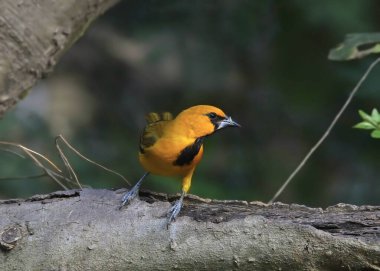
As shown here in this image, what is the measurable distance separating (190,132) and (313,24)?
2.42 meters

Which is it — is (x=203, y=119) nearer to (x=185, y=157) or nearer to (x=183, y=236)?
(x=185, y=157)

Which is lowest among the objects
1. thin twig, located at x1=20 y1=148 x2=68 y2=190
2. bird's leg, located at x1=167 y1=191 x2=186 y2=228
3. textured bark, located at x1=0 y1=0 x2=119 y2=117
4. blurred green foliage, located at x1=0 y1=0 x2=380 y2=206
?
blurred green foliage, located at x1=0 y1=0 x2=380 y2=206

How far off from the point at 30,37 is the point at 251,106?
387 centimetres

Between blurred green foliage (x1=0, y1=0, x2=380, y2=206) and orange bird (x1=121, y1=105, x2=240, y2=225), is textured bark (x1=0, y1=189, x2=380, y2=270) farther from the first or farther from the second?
blurred green foliage (x1=0, y1=0, x2=380, y2=206)

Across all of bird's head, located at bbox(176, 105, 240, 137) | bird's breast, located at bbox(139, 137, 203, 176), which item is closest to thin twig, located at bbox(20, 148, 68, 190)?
bird's breast, located at bbox(139, 137, 203, 176)

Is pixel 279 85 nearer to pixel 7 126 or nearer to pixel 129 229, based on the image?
pixel 7 126

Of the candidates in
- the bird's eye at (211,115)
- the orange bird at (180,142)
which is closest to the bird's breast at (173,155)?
the orange bird at (180,142)

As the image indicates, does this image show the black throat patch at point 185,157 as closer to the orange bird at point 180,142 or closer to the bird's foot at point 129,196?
the orange bird at point 180,142

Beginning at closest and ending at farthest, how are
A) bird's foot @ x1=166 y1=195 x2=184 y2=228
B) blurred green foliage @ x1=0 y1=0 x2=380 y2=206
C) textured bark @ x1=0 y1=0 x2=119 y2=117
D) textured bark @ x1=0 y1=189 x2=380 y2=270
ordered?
1. textured bark @ x1=0 y1=189 x2=380 y2=270
2. bird's foot @ x1=166 y1=195 x2=184 y2=228
3. textured bark @ x1=0 y1=0 x2=119 y2=117
4. blurred green foliage @ x1=0 y1=0 x2=380 y2=206

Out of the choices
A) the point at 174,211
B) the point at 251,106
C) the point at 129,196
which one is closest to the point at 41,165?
the point at 129,196

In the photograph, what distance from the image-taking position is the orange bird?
131 inches

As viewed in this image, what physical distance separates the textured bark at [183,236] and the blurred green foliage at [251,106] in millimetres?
2532

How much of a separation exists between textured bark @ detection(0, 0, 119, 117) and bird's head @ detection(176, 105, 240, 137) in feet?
1.87

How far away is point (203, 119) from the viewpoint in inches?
136
